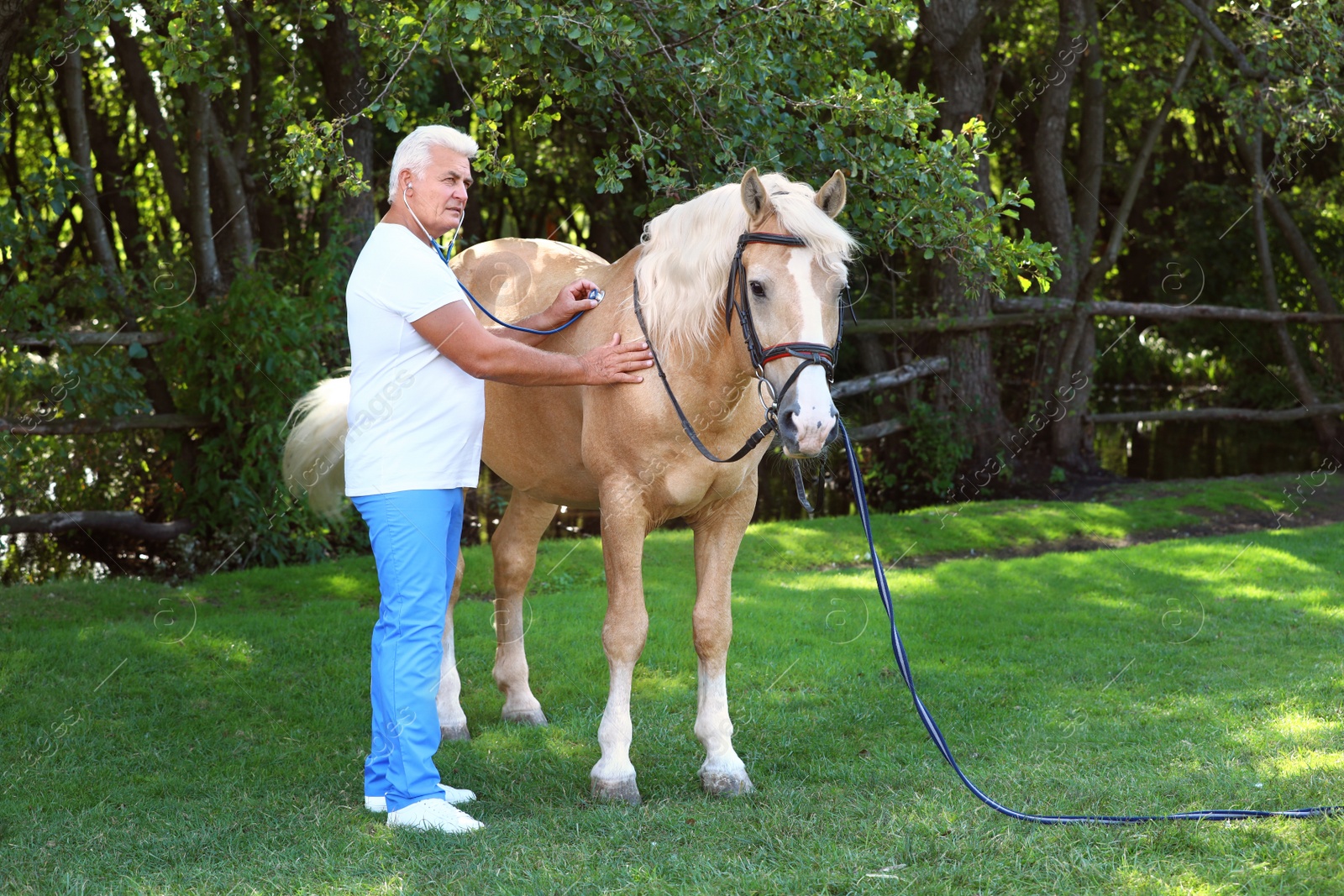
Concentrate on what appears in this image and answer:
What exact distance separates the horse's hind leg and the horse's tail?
83 centimetres

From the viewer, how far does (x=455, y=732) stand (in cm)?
514

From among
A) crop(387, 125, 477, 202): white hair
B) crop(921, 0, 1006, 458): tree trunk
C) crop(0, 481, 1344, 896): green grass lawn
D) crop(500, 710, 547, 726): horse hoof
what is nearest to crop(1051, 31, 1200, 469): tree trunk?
crop(921, 0, 1006, 458): tree trunk

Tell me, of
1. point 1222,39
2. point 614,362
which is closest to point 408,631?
point 614,362

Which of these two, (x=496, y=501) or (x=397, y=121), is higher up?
(x=397, y=121)

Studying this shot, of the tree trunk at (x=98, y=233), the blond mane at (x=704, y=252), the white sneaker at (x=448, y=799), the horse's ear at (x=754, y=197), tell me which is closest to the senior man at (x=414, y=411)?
the white sneaker at (x=448, y=799)

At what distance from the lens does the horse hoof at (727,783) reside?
4.27 m

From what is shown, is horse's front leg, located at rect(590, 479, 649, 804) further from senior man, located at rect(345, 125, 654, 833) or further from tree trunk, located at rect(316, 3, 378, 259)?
tree trunk, located at rect(316, 3, 378, 259)

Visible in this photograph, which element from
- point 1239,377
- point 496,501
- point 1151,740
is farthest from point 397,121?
point 1239,377

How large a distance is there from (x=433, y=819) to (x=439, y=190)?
7.00 ft

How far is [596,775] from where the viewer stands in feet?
13.8

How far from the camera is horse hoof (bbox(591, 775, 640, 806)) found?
164 inches

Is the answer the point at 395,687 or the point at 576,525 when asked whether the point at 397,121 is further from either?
the point at 576,525

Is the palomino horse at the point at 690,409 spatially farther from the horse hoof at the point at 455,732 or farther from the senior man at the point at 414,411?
the senior man at the point at 414,411

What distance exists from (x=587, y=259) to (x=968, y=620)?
140 inches
